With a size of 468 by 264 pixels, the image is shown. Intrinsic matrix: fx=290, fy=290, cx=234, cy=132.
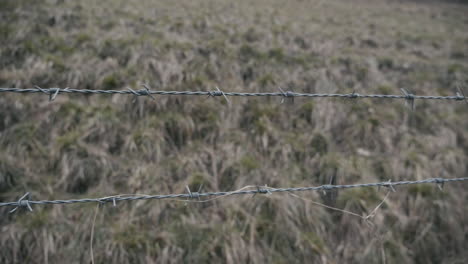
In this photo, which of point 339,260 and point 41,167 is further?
point 41,167

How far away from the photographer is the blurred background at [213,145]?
9.50 ft

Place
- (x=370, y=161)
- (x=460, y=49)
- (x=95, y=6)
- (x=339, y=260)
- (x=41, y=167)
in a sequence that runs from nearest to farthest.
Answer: (x=339, y=260) < (x=41, y=167) < (x=370, y=161) < (x=95, y=6) < (x=460, y=49)

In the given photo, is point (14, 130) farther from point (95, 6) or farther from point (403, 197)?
point (403, 197)

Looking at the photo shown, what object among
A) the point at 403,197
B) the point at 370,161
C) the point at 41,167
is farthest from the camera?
the point at 370,161

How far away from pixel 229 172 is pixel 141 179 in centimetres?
104

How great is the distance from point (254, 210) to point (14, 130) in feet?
9.94

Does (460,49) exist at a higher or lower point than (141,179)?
higher

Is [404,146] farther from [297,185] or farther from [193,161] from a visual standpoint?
[193,161]

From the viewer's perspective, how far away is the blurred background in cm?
289

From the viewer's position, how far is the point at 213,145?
3.86 m

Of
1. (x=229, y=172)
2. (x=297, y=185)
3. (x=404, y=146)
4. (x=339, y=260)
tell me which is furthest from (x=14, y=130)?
(x=404, y=146)

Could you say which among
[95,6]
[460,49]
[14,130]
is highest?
[95,6]

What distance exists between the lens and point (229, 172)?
3.58 meters

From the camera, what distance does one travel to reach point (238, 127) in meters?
4.13
